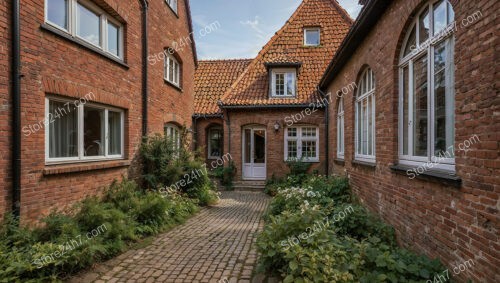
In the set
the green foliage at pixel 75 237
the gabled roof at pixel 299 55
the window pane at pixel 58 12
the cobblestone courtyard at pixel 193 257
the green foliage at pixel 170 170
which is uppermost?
the gabled roof at pixel 299 55

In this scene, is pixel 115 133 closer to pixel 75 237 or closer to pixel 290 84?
pixel 75 237

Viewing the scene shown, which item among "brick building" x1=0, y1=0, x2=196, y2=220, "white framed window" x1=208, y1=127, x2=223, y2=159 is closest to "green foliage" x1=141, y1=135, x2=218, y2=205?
"brick building" x1=0, y1=0, x2=196, y2=220

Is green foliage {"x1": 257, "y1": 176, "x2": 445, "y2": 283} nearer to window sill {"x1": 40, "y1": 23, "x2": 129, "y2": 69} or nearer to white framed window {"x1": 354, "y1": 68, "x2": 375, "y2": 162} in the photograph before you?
white framed window {"x1": 354, "y1": 68, "x2": 375, "y2": 162}

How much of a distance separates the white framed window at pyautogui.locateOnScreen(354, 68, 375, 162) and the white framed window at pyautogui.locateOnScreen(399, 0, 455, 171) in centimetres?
149

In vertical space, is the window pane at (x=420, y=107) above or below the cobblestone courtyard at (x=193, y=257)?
above

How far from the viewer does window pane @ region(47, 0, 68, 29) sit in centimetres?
520

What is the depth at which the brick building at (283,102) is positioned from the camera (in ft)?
42.5

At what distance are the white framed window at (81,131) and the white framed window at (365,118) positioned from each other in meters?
6.19

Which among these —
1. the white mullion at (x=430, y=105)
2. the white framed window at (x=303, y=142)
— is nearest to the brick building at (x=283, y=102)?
the white framed window at (x=303, y=142)

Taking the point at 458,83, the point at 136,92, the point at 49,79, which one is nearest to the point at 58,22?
the point at 49,79

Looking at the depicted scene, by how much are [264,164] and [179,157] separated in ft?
17.5

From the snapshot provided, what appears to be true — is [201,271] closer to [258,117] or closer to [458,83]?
[458,83]

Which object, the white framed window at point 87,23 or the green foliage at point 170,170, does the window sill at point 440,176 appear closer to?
the green foliage at point 170,170

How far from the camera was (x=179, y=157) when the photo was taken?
9.54m
